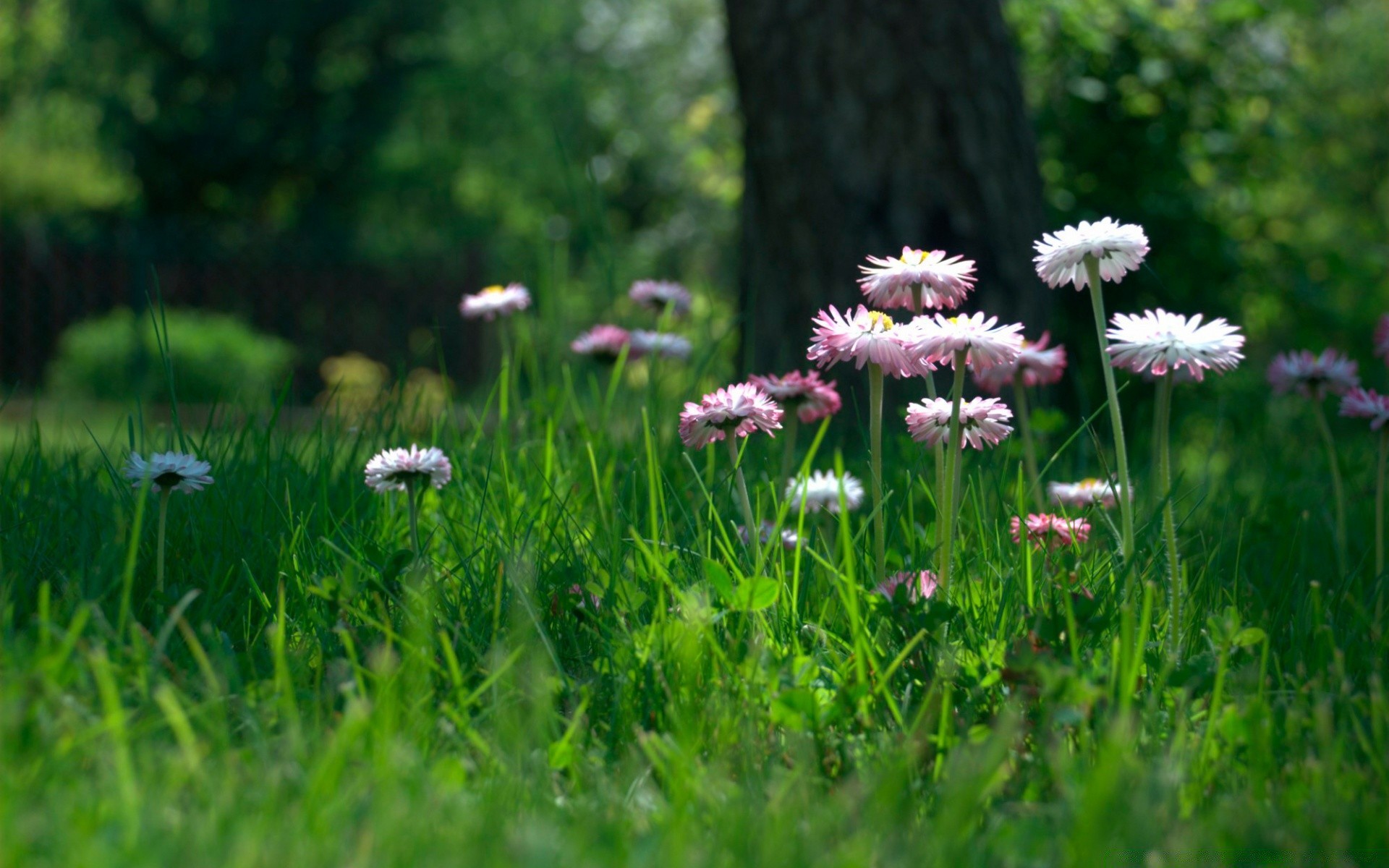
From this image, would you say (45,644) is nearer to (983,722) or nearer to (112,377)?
(983,722)

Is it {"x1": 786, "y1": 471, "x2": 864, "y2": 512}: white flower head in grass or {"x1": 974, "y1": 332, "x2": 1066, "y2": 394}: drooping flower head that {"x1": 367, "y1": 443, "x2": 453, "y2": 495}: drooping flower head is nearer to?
{"x1": 786, "y1": 471, "x2": 864, "y2": 512}: white flower head in grass

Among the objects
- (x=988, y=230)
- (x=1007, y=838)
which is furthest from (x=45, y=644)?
(x=988, y=230)

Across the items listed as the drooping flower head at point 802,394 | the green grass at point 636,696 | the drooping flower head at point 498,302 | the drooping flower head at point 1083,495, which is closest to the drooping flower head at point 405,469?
the green grass at point 636,696

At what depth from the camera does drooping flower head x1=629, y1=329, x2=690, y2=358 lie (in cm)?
286

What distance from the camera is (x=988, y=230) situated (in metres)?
3.82

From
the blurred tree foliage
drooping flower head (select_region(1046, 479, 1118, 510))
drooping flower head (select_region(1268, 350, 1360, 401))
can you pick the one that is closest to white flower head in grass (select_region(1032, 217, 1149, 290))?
drooping flower head (select_region(1046, 479, 1118, 510))

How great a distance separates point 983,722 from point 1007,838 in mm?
393

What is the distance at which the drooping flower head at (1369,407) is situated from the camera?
2133 mm

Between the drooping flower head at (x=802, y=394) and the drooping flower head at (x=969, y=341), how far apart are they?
405 mm

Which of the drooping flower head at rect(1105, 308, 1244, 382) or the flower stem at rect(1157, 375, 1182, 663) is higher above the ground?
the drooping flower head at rect(1105, 308, 1244, 382)

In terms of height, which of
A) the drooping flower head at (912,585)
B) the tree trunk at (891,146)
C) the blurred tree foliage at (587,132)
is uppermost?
the blurred tree foliage at (587,132)

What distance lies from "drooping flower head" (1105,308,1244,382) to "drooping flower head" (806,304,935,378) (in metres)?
0.31

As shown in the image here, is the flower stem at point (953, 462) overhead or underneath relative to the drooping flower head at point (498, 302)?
underneath

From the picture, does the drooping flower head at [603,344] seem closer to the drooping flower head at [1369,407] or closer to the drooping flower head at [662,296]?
the drooping flower head at [662,296]
